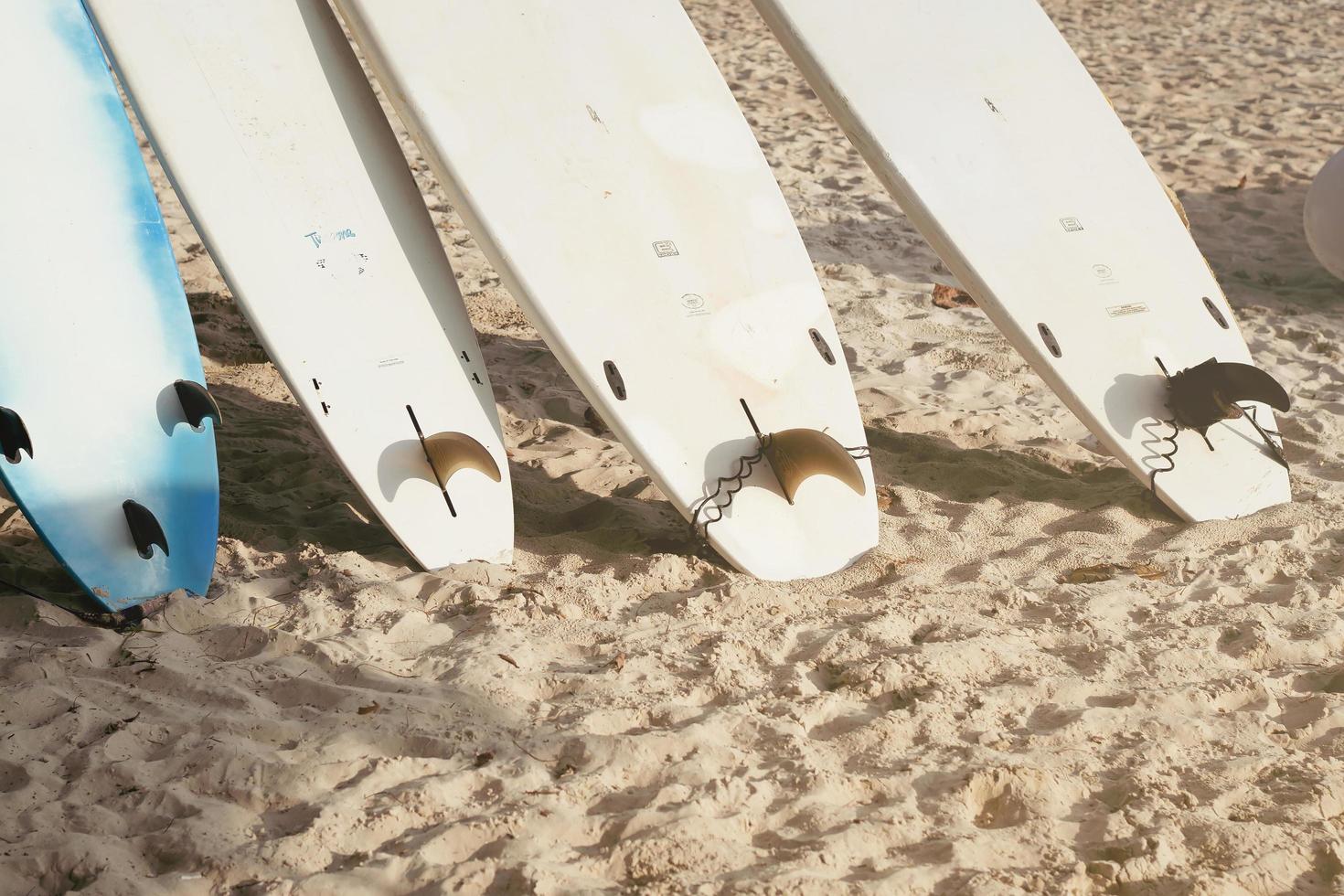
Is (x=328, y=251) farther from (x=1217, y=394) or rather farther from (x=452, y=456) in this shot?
(x=1217, y=394)

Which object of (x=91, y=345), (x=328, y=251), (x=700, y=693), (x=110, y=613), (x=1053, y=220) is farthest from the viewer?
(x=1053, y=220)

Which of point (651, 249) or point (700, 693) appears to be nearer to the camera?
point (700, 693)

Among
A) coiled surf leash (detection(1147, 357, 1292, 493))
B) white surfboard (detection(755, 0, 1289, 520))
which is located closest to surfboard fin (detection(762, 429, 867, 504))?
white surfboard (detection(755, 0, 1289, 520))

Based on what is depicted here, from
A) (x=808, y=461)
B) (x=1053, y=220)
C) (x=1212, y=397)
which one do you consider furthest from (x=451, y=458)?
(x=1212, y=397)

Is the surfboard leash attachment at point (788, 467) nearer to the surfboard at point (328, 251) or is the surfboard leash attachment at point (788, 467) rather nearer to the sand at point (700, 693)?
the sand at point (700, 693)

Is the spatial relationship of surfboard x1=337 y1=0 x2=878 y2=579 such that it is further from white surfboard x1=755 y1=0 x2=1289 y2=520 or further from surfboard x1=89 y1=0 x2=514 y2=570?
white surfboard x1=755 y1=0 x2=1289 y2=520

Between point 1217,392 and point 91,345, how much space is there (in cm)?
281

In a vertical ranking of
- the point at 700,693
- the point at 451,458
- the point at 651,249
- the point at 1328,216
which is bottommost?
the point at 1328,216

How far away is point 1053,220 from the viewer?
3350 mm

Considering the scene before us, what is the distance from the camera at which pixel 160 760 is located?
6.48 feet

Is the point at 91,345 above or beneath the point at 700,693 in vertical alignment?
above

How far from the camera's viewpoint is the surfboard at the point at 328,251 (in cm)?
287

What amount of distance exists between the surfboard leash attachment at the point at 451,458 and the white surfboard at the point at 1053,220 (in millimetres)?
1351

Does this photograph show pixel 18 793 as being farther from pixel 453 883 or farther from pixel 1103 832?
→ pixel 1103 832
